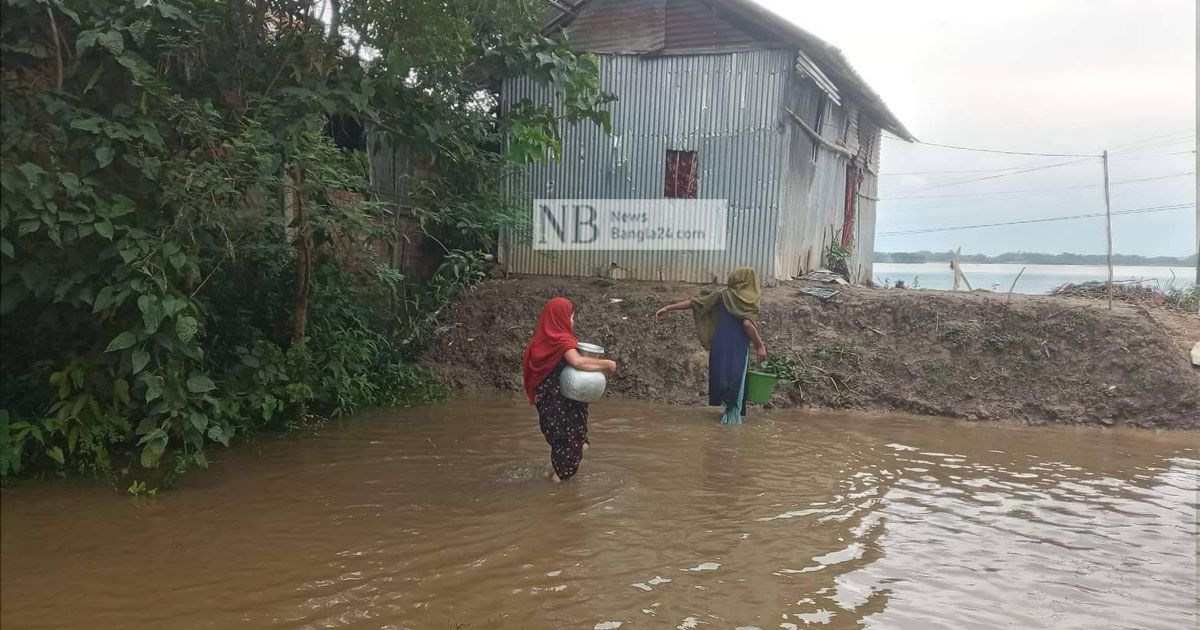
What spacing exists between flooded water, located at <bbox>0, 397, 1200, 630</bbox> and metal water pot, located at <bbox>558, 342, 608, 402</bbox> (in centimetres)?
A: 72

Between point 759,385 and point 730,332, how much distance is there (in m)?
0.65

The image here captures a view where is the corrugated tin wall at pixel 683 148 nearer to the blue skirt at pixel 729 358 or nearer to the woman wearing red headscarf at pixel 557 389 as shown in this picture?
the blue skirt at pixel 729 358

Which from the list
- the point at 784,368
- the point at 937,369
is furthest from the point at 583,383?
the point at 937,369

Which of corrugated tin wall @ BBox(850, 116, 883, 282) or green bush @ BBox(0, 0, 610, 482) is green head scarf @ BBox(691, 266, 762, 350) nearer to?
green bush @ BBox(0, 0, 610, 482)

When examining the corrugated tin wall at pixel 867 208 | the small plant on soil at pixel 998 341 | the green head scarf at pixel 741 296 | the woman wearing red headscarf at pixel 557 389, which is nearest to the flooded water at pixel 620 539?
the woman wearing red headscarf at pixel 557 389

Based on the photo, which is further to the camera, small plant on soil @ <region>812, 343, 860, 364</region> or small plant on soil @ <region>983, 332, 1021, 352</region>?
small plant on soil @ <region>812, 343, 860, 364</region>

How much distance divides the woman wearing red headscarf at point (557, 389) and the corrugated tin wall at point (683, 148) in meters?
6.03

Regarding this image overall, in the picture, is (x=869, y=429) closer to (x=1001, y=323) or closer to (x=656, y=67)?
(x=1001, y=323)

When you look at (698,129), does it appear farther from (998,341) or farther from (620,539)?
(620,539)

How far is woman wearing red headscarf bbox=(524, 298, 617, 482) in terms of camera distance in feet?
17.5

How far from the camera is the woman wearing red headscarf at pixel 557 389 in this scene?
A: 17.5 feet

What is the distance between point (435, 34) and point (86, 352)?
136 inches

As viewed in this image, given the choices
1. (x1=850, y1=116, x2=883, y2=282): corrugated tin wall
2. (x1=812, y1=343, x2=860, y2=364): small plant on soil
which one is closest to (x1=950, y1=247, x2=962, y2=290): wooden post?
(x1=850, y1=116, x2=883, y2=282): corrugated tin wall

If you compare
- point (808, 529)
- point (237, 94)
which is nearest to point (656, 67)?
point (237, 94)
